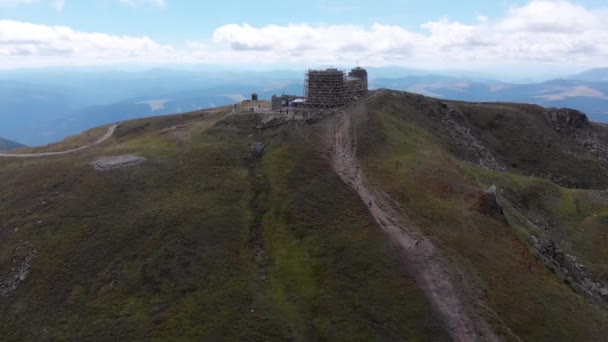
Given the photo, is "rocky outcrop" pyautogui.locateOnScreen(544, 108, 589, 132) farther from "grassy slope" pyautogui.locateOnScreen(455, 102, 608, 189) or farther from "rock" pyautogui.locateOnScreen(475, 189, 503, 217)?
"rock" pyautogui.locateOnScreen(475, 189, 503, 217)

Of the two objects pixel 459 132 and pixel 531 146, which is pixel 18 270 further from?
pixel 531 146

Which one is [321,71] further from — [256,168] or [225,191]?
[225,191]

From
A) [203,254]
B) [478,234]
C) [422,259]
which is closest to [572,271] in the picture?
[478,234]

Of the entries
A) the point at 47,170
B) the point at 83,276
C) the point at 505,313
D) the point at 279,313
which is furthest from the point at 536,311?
the point at 47,170

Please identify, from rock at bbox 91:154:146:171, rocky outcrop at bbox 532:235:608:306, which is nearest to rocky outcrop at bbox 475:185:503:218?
rocky outcrop at bbox 532:235:608:306

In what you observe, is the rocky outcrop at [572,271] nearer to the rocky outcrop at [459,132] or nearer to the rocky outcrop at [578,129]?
the rocky outcrop at [459,132]

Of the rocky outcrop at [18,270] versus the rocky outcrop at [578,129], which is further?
the rocky outcrop at [578,129]

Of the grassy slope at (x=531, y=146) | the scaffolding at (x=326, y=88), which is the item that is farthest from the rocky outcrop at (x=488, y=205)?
the grassy slope at (x=531, y=146)
